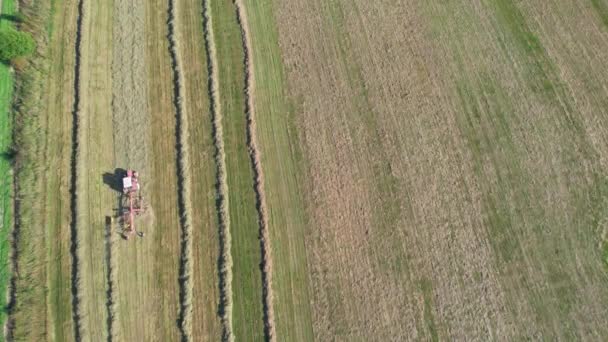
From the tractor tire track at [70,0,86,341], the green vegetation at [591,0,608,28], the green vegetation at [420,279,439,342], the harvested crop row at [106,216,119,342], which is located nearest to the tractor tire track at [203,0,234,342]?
the harvested crop row at [106,216,119,342]

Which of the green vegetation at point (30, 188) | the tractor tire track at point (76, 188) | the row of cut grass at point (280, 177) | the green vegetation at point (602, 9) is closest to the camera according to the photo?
the green vegetation at point (30, 188)

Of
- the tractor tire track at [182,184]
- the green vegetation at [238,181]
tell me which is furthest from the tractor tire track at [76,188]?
the green vegetation at [238,181]

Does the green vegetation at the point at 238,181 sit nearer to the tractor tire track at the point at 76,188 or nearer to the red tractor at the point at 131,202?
the red tractor at the point at 131,202

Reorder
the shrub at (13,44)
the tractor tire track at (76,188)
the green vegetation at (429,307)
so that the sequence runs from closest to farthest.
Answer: the tractor tire track at (76,188), the green vegetation at (429,307), the shrub at (13,44)

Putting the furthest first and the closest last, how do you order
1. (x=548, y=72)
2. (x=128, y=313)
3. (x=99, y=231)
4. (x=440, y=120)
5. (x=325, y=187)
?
1. (x=548, y=72)
2. (x=440, y=120)
3. (x=325, y=187)
4. (x=99, y=231)
5. (x=128, y=313)

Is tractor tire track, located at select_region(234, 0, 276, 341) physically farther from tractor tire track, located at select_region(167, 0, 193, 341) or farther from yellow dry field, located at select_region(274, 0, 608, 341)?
tractor tire track, located at select_region(167, 0, 193, 341)

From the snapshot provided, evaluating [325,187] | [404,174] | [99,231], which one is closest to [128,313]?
[99,231]

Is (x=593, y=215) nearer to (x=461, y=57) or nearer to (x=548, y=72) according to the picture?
(x=548, y=72)

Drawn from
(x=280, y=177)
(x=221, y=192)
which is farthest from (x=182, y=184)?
(x=280, y=177)
